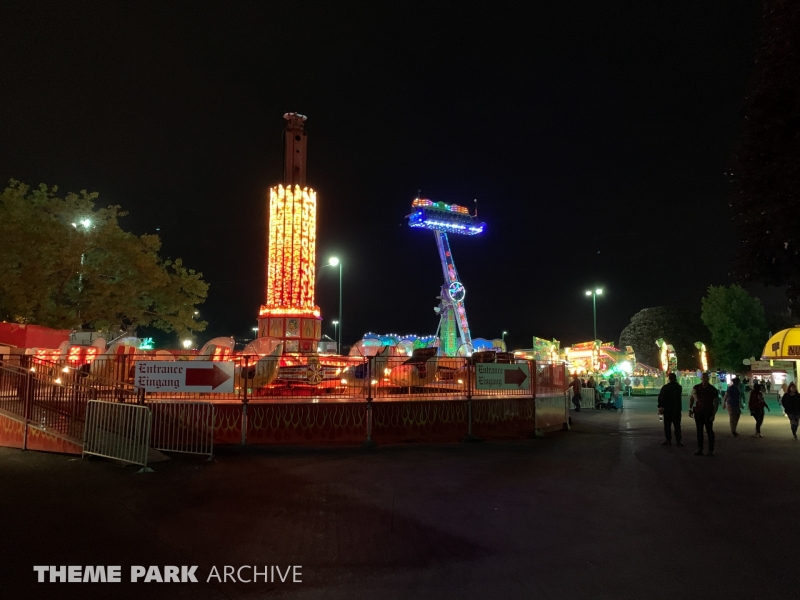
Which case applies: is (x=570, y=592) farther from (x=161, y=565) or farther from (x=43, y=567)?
(x=43, y=567)

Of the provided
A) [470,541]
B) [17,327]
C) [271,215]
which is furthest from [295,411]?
[17,327]

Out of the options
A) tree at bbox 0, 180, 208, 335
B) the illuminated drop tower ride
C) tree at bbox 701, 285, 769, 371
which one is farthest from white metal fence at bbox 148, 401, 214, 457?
tree at bbox 701, 285, 769, 371

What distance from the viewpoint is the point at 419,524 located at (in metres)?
6.70

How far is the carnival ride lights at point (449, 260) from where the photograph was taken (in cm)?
4884

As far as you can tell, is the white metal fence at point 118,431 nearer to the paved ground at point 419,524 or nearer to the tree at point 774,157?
the paved ground at point 419,524

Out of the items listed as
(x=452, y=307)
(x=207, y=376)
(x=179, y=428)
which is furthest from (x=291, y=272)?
(x=452, y=307)

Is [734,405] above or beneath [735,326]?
beneath

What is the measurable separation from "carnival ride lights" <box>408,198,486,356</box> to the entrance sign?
31.2m

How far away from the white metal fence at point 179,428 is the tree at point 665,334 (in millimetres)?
60296

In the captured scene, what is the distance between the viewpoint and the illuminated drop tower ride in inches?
935

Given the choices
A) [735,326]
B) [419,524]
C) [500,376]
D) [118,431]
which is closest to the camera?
[419,524]

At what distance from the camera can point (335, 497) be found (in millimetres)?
8016

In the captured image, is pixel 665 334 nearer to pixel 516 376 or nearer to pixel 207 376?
pixel 516 376

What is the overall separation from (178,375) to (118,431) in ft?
7.25
